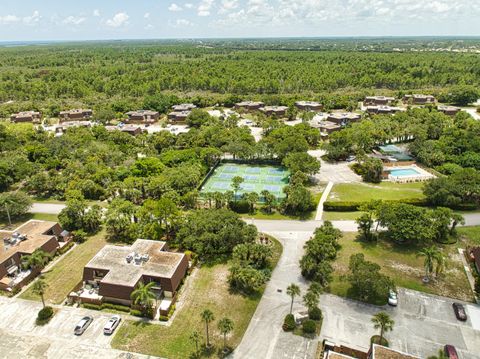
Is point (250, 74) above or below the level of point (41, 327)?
above

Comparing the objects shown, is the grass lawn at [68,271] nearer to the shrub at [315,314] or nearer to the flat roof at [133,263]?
the flat roof at [133,263]

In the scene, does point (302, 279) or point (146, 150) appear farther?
point (146, 150)

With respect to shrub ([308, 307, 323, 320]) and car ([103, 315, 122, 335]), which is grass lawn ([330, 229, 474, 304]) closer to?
shrub ([308, 307, 323, 320])

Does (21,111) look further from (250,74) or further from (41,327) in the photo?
(41,327)

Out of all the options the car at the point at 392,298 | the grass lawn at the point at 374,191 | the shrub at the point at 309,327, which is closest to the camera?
the shrub at the point at 309,327

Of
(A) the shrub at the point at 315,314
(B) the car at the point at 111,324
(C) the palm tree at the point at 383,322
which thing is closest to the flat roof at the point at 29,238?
(B) the car at the point at 111,324

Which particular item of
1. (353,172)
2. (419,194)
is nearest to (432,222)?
(419,194)
